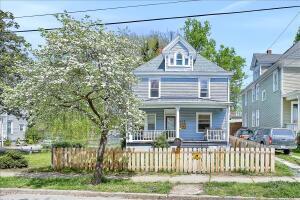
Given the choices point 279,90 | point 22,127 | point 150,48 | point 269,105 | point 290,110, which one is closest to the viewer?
point 290,110

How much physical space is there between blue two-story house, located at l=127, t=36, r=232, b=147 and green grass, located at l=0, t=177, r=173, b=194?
1857cm

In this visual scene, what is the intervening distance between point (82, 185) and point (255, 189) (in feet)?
16.3

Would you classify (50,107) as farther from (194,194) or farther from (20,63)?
(194,194)

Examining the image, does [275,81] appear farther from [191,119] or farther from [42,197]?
[42,197]

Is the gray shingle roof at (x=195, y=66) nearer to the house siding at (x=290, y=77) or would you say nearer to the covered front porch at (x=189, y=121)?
the covered front porch at (x=189, y=121)

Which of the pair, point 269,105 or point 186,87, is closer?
point 186,87

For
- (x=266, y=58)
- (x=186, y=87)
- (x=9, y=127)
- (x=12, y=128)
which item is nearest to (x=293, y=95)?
(x=186, y=87)

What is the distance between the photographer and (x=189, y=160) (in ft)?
50.9

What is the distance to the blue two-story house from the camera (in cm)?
3288

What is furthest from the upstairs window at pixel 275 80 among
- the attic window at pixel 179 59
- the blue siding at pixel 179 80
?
the attic window at pixel 179 59

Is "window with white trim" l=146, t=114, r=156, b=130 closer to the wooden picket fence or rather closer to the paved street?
the wooden picket fence

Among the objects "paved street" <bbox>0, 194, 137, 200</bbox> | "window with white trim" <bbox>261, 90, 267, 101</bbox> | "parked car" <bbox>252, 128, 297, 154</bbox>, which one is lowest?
"paved street" <bbox>0, 194, 137, 200</bbox>

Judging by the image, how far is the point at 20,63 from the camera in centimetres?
1340

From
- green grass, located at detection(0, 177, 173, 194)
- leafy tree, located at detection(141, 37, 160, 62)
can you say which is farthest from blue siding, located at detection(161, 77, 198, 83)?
leafy tree, located at detection(141, 37, 160, 62)
